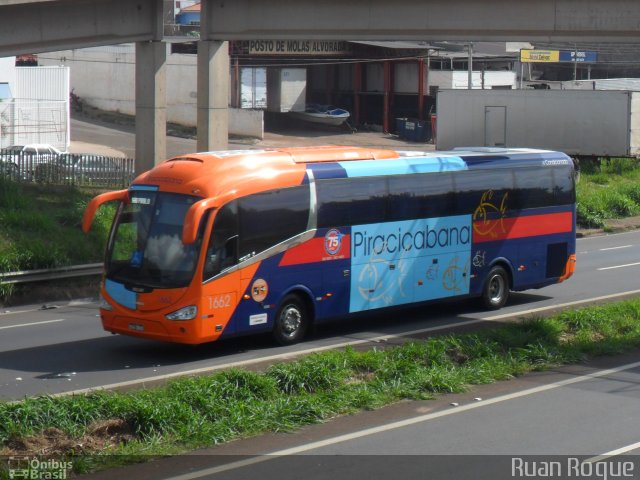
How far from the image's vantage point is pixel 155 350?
601 inches

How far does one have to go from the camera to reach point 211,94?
26.6 metres

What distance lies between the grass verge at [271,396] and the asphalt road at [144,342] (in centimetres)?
186

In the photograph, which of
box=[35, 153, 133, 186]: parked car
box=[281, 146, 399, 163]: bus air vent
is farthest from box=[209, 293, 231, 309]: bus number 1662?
box=[35, 153, 133, 186]: parked car

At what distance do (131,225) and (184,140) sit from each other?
4539 cm

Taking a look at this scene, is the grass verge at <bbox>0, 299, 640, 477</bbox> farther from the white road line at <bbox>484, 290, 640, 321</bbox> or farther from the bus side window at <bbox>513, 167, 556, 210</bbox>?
A: the bus side window at <bbox>513, 167, 556, 210</bbox>

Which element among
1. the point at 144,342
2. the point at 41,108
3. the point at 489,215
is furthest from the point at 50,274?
the point at 41,108

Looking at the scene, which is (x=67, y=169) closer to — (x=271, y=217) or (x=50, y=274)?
(x=50, y=274)

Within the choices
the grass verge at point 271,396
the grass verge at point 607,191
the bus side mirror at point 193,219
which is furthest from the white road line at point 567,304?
the grass verge at point 607,191

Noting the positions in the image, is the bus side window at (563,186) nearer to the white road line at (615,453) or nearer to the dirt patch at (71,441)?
the white road line at (615,453)

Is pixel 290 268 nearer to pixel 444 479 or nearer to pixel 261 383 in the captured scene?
pixel 261 383

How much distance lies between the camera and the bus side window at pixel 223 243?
14383 millimetres

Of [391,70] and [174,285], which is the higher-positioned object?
[391,70]

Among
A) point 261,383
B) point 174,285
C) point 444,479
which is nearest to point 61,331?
point 174,285

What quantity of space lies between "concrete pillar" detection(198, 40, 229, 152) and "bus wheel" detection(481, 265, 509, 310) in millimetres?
10160
